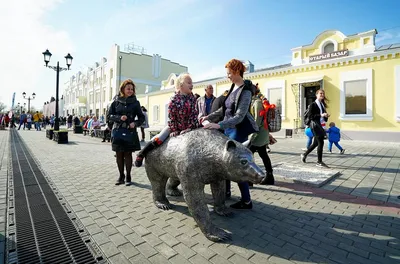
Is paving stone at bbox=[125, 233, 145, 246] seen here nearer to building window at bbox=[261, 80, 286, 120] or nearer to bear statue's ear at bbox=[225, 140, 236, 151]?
bear statue's ear at bbox=[225, 140, 236, 151]

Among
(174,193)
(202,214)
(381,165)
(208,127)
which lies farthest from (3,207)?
(381,165)

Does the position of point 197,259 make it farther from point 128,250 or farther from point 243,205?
point 243,205

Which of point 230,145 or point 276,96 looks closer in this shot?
point 230,145

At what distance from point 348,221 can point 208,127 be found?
2191 millimetres

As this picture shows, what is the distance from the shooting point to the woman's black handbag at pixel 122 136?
440 cm

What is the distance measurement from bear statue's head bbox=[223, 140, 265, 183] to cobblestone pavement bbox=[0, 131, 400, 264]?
28.2 inches

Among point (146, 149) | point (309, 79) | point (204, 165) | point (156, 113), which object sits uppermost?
point (309, 79)

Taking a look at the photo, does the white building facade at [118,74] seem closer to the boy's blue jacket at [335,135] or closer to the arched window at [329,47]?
the arched window at [329,47]

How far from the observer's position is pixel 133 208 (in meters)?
3.27

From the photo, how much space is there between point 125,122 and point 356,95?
13915mm

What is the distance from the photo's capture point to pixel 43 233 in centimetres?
259

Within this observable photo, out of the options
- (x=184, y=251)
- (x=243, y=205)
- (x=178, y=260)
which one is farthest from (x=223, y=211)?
(x=178, y=260)

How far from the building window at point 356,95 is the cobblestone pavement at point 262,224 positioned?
32.6 ft

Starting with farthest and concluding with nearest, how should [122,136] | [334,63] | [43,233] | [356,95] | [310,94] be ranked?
[310,94], [334,63], [356,95], [122,136], [43,233]
